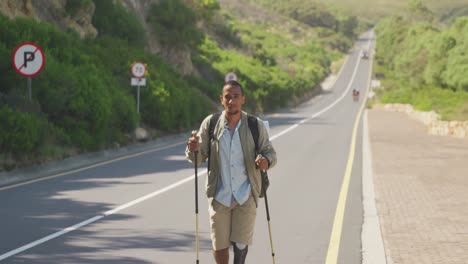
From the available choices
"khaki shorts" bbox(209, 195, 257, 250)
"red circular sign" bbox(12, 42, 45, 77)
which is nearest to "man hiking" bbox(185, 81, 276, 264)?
"khaki shorts" bbox(209, 195, 257, 250)

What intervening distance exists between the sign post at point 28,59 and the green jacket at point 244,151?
13267mm

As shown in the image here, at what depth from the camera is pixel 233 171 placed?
6383mm

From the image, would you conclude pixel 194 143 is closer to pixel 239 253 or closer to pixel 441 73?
pixel 239 253

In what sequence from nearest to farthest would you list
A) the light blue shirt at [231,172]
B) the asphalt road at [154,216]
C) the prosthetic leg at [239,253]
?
the light blue shirt at [231,172] < the prosthetic leg at [239,253] < the asphalt road at [154,216]

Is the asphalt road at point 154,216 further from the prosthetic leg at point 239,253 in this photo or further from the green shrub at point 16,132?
the prosthetic leg at point 239,253

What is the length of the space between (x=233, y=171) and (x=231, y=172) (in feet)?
0.06

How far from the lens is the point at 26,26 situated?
23.2 m

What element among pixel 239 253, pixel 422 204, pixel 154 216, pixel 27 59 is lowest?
pixel 422 204

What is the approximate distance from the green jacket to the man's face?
0.34ft

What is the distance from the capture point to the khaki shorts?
639 cm

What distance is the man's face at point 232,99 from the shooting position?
6402 mm

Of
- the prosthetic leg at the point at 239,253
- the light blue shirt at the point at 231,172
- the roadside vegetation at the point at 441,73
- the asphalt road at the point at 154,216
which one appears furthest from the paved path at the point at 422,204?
the roadside vegetation at the point at 441,73

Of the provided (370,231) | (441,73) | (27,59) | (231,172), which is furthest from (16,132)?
(441,73)

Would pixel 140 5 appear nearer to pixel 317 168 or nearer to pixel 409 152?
pixel 409 152
